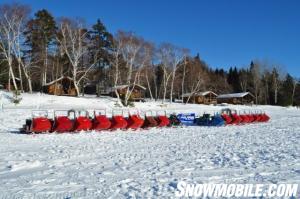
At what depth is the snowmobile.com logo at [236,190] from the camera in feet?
24.0

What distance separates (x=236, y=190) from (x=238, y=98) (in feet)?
291

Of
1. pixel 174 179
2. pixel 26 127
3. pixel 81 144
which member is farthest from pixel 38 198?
pixel 26 127

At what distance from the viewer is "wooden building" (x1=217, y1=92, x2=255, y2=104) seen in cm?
9290

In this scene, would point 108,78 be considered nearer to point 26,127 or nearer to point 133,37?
point 133,37

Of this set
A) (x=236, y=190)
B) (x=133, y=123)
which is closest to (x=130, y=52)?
(x=133, y=123)

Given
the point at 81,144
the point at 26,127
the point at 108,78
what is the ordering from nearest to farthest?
the point at 81,144 < the point at 26,127 < the point at 108,78

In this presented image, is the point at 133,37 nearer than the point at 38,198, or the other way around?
the point at 38,198

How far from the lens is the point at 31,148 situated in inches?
578

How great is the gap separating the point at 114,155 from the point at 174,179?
4.40 metres

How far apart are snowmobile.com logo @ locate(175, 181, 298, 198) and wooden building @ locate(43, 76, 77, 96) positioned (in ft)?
176

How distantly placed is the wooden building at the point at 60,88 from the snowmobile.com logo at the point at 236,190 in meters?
53.8

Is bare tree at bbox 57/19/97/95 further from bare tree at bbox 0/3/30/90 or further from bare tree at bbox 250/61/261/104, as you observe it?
bare tree at bbox 250/61/261/104

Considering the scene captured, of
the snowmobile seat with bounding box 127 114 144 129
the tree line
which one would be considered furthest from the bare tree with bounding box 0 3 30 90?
the snowmobile seat with bounding box 127 114 144 129

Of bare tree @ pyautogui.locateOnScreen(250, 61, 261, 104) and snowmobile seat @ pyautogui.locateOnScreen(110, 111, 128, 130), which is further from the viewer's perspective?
bare tree @ pyautogui.locateOnScreen(250, 61, 261, 104)
